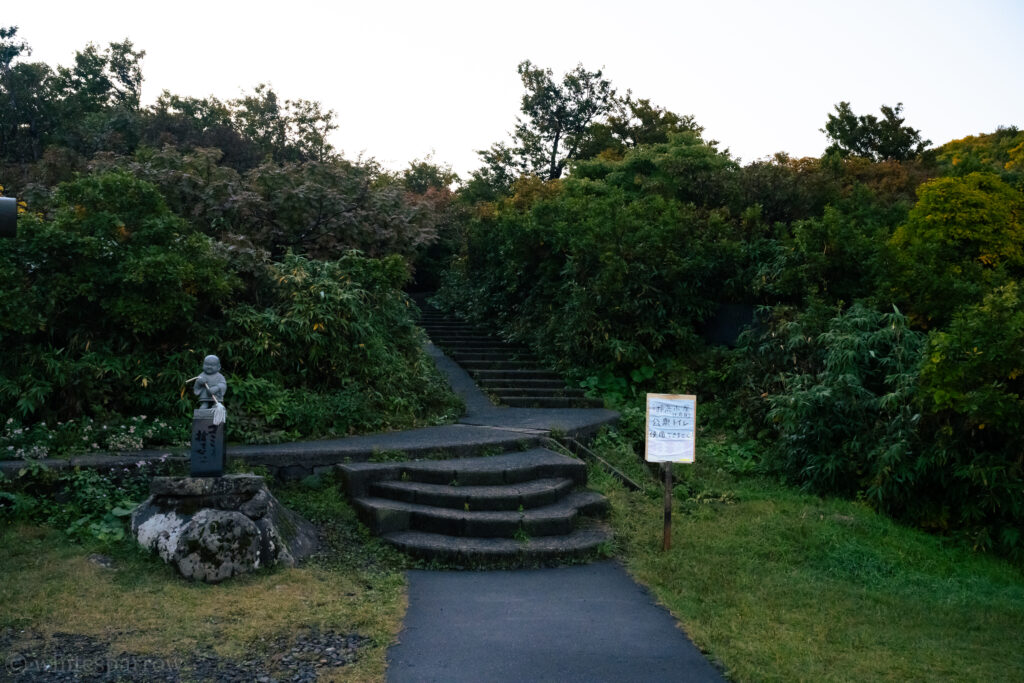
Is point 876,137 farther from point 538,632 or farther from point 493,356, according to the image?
point 538,632

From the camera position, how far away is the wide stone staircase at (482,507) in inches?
277

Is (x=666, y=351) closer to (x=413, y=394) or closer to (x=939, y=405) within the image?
(x=413, y=394)

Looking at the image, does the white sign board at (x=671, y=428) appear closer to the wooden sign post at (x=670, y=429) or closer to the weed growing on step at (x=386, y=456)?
the wooden sign post at (x=670, y=429)

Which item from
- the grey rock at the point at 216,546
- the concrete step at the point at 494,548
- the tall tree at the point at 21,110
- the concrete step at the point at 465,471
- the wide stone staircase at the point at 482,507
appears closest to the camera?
the grey rock at the point at 216,546

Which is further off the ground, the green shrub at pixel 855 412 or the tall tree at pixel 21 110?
the tall tree at pixel 21 110

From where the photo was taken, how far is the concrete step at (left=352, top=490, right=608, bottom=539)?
734 centimetres

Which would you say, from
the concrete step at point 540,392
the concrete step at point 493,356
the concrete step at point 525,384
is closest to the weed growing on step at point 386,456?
the concrete step at point 540,392

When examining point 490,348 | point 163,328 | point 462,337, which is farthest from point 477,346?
point 163,328

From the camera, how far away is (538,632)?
5336 mm

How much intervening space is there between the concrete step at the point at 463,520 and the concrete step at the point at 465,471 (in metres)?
0.37

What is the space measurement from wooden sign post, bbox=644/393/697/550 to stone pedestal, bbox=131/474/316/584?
10.3ft

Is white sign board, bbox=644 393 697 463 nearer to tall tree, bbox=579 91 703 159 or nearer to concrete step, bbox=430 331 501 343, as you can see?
concrete step, bbox=430 331 501 343

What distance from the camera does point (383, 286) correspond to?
37.8 ft

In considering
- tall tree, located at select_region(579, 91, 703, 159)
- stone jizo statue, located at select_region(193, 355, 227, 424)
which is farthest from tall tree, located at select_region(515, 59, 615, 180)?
stone jizo statue, located at select_region(193, 355, 227, 424)
